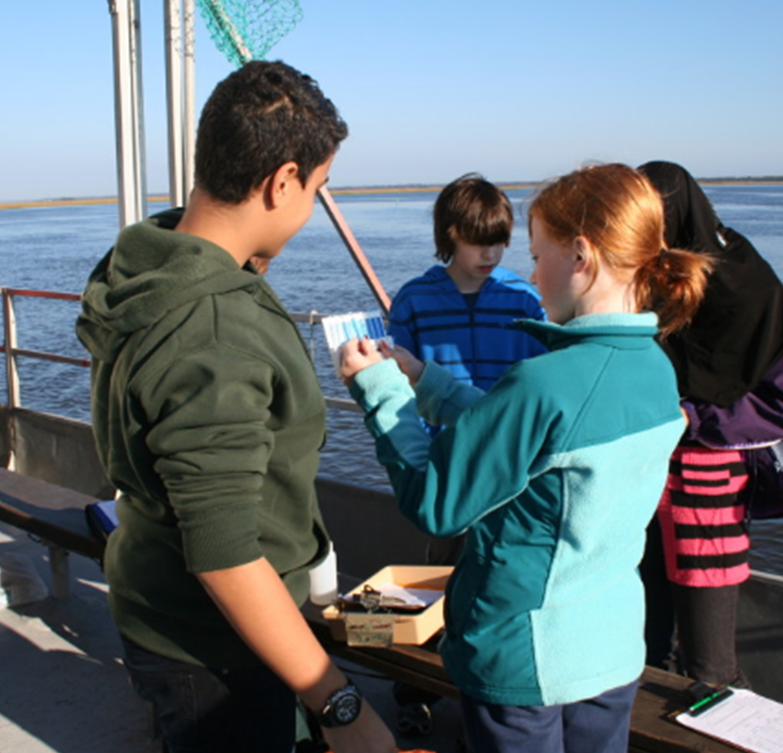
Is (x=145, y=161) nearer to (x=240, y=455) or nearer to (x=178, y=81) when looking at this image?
(x=178, y=81)

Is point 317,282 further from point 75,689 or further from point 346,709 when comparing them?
point 346,709

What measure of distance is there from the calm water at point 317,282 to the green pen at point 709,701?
1.28 meters

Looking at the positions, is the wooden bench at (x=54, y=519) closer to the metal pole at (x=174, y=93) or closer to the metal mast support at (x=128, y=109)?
the metal mast support at (x=128, y=109)

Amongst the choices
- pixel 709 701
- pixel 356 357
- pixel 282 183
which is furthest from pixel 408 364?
pixel 709 701

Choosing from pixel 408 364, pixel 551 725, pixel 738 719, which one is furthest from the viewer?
pixel 738 719

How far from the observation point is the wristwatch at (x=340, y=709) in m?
1.31

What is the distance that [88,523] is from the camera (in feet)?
11.9

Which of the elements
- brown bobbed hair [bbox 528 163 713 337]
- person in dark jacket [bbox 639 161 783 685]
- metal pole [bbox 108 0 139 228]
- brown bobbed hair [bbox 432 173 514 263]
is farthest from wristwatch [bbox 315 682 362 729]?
metal pole [bbox 108 0 139 228]

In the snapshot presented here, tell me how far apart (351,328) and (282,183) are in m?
0.91

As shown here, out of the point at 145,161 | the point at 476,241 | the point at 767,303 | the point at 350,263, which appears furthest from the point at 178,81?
the point at 350,263

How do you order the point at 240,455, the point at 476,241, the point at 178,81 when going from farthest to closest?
the point at 178,81 → the point at 476,241 → the point at 240,455

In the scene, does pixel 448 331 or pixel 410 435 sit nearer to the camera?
pixel 410 435

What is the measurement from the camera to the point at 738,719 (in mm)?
2184

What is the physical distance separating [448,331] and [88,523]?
1671 mm
